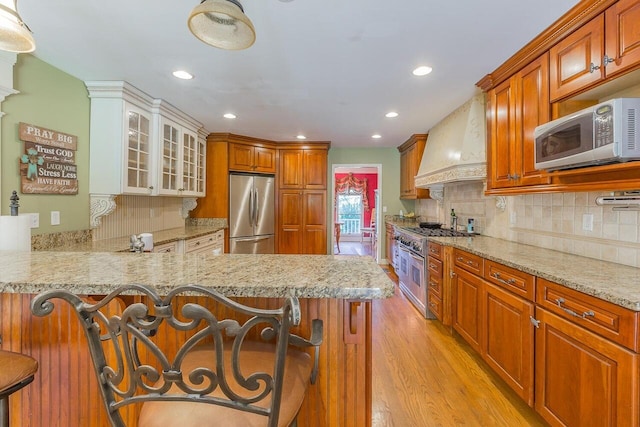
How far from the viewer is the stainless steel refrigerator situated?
4.87 meters

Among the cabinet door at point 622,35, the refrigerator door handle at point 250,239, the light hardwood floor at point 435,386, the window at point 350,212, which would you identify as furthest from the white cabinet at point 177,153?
the window at point 350,212

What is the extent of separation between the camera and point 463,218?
381cm

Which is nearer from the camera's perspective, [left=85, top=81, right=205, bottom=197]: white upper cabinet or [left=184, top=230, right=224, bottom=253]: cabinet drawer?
[left=85, top=81, right=205, bottom=197]: white upper cabinet

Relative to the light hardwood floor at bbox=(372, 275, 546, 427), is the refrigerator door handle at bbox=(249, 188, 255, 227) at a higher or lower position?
higher

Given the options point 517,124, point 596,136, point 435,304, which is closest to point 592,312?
point 596,136

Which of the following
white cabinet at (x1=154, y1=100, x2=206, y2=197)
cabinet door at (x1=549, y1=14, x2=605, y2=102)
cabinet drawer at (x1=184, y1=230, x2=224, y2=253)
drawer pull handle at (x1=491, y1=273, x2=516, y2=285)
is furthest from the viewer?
cabinet drawer at (x1=184, y1=230, x2=224, y2=253)

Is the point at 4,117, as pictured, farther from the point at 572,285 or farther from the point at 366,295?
the point at 572,285

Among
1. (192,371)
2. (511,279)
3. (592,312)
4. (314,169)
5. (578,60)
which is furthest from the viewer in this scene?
(314,169)

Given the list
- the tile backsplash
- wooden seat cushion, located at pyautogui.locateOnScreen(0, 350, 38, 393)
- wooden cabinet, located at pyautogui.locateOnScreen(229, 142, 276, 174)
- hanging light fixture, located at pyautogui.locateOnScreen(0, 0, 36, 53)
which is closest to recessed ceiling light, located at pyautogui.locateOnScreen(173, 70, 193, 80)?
hanging light fixture, located at pyautogui.locateOnScreen(0, 0, 36, 53)

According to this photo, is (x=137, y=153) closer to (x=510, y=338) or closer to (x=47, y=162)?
(x=47, y=162)

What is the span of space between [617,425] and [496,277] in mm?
958

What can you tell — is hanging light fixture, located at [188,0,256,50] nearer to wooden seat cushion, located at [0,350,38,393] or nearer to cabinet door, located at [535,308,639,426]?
wooden seat cushion, located at [0,350,38,393]

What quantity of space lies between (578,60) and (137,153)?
3.72 m

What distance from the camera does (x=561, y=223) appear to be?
7.35 ft
